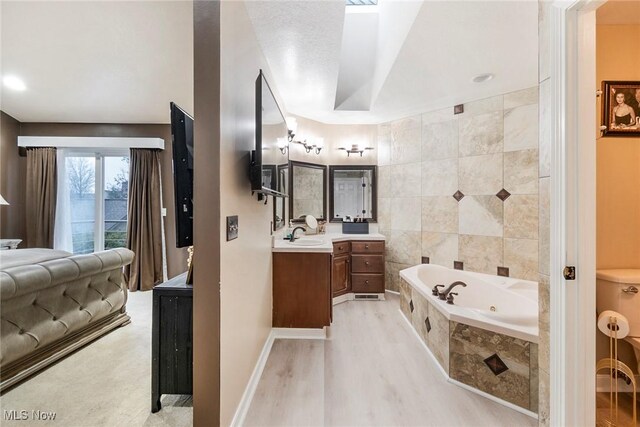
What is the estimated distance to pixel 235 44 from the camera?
1423 mm

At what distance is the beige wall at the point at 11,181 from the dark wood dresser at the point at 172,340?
13.7 feet

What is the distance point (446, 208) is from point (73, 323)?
3992 millimetres

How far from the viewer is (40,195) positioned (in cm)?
377

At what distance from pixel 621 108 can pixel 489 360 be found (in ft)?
6.17

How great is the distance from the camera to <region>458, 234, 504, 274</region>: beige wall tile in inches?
115

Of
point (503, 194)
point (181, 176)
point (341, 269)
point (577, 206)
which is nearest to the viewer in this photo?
point (577, 206)

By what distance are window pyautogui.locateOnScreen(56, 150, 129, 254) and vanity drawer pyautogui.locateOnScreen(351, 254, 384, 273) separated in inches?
142

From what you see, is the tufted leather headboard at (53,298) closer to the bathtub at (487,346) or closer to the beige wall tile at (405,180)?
the bathtub at (487,346)

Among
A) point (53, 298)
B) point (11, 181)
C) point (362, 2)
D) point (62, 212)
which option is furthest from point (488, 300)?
point (11, 181)

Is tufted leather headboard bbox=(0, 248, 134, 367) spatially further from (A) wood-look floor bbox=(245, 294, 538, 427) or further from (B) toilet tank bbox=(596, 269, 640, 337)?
(B) toilet tank bbox=(596, 269, 640, 337)

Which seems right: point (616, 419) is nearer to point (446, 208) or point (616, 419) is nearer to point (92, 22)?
point (446, 208)

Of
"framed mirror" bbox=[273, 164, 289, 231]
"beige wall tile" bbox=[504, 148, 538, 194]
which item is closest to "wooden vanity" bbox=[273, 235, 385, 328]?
"framed mirror" bbox=[273, 164, 289, 231]

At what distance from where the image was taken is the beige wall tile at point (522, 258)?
2.68 metres

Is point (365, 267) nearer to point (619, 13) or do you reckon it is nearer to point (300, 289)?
point (300, 289)
